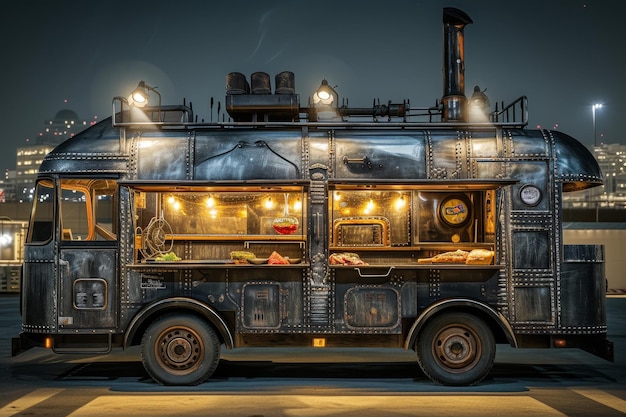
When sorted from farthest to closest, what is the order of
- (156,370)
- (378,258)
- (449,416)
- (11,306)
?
1. (11,306)
2. (378,258)
3. (156,370)
4. (449,416)

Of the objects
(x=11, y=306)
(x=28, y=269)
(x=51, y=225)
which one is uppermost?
(x=51, y=225)

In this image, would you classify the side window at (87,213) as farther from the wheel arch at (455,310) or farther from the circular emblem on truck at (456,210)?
the circular emblem on truck at (456,210)

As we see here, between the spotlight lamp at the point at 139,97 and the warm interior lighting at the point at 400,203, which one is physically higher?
the spotlight lamp at the point at 139,97

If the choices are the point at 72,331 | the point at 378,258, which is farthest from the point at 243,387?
the point at 378,258

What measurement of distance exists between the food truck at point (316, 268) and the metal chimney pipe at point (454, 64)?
1.52 metres

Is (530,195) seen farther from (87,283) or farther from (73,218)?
(73,218)

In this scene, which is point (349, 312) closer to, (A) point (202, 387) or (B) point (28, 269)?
(A) point (202, 387)

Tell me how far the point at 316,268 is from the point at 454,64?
4.71 meters

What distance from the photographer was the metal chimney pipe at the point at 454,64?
34.7 ft

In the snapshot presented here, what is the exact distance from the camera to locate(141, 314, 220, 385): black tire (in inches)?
331

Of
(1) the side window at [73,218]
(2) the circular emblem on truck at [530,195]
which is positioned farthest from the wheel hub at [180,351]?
(2) the circular emblem on truck at [530,195]

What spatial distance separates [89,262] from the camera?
8.59m

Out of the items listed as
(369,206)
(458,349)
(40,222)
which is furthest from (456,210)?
(40,222)

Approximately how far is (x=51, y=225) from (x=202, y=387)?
2.96 meters
